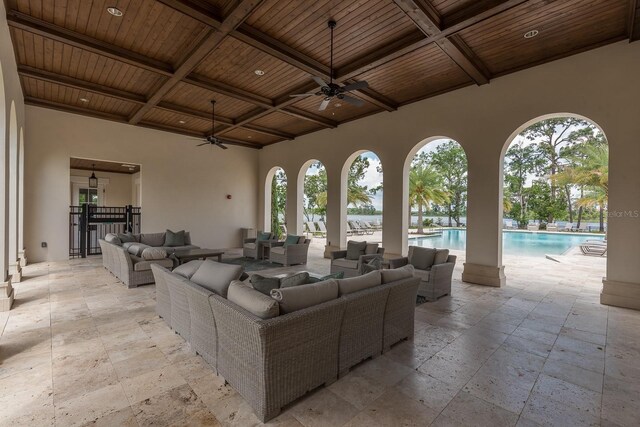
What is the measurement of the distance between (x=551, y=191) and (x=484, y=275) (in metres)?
17.1

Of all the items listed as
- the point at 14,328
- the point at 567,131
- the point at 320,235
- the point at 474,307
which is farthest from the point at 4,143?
the point at 567,131

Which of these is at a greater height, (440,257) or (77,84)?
(77,84)

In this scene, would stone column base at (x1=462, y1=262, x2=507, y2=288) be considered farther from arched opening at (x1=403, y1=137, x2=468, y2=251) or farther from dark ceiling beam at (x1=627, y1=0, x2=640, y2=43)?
arched opening at (x1=403, y1=137, x2=468, y2=251)

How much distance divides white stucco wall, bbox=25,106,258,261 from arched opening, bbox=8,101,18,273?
2473mm

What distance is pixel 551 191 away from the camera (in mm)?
18312

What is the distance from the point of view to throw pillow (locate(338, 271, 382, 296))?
2577 millimetres

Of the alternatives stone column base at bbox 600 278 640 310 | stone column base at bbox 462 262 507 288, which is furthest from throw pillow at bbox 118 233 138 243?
stone column base at bbox 600 278 640 310

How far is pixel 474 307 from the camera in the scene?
173 inches

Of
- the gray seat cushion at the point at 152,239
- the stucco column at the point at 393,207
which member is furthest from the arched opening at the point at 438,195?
Result: the gray seat cushion at the point at 152,239

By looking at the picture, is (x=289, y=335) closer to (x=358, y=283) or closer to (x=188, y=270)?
(x=358, y=283)

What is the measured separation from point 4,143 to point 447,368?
5938mm

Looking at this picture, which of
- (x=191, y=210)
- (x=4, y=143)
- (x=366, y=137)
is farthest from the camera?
(x=191, y=210)

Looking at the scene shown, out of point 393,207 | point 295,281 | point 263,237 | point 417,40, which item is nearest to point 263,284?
point 295,281

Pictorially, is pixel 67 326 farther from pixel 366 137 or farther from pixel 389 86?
pixel 366 137
